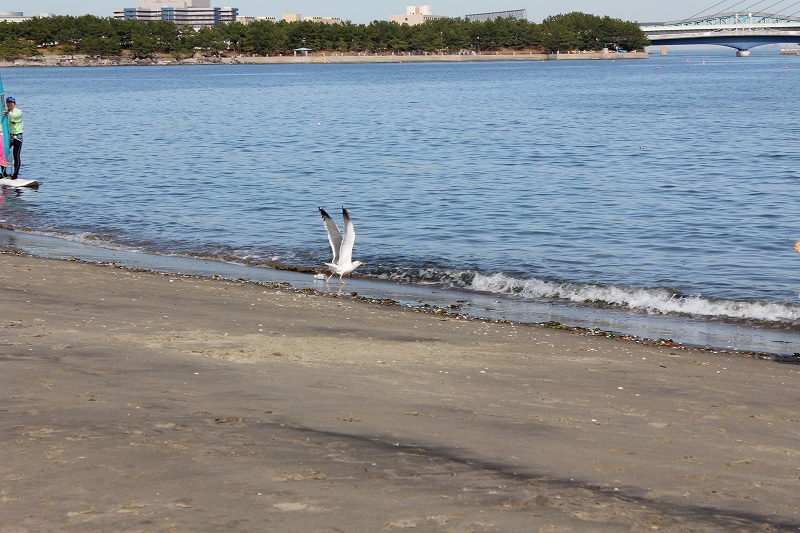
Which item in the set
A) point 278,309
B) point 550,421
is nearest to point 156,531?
point 550,421

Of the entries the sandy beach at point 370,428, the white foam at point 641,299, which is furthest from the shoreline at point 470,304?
the sandy beach at point 370,428

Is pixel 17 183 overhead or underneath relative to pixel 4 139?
underneath

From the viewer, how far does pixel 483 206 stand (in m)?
23.0

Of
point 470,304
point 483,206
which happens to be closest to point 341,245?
point 470,304

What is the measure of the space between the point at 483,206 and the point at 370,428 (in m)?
17.0

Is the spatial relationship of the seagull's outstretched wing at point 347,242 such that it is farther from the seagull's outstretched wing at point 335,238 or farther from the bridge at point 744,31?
the bridge at point 744,31

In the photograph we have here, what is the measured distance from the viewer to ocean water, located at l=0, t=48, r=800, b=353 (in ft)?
45.6

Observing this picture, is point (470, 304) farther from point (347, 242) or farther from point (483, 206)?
point (483, 206)

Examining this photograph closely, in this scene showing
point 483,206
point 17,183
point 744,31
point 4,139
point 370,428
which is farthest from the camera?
point 744,31

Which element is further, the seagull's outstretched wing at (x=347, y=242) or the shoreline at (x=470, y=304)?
the seagull's outstretched wing at (x=347, y=242)

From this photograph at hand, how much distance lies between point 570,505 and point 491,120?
160 ft

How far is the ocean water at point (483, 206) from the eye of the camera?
1391 centimetres

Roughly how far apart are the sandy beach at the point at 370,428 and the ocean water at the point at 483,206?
327 centimetres

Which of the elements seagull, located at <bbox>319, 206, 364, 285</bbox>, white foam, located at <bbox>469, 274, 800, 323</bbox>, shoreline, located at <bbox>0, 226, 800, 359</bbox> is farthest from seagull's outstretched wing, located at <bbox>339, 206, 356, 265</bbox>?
white foam, located at <bbox>469, 274, 800, 323</bbox>
